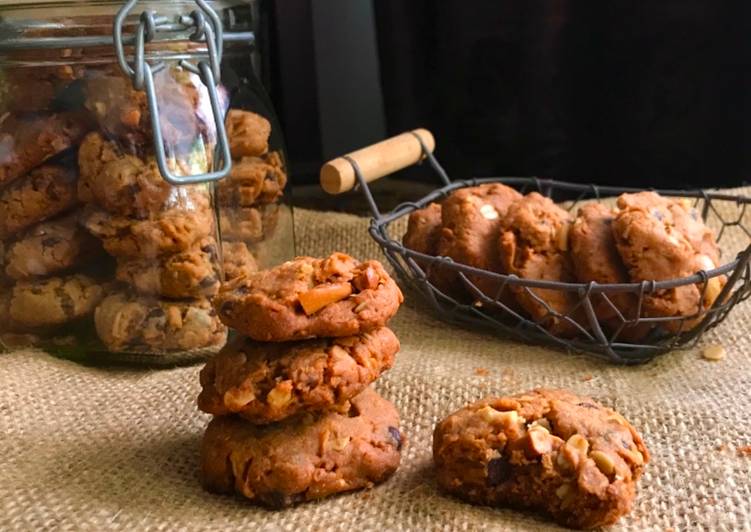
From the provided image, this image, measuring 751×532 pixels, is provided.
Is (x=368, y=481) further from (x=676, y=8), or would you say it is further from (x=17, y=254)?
(x=676, y=8)

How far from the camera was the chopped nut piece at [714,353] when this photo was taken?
106cm

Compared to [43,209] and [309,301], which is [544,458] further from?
[43,209]

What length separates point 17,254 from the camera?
1.00 meters

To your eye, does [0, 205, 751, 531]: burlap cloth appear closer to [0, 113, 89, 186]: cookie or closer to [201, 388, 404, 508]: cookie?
[201, 388, 404, 508]: cookie

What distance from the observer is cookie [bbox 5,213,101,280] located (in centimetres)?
100

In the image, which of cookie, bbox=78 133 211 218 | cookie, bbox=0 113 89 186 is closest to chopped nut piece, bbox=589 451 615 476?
cookie, bbox=78 133 211 218

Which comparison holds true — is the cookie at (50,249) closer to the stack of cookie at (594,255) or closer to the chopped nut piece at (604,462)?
the stack of cookie at (594,255)

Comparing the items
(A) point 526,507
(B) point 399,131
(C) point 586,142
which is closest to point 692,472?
(A) point 526,507

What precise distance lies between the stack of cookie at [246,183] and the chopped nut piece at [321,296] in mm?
412

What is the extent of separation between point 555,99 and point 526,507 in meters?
0.93

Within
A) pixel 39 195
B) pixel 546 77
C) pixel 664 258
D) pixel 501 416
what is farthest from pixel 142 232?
pixel 546 77

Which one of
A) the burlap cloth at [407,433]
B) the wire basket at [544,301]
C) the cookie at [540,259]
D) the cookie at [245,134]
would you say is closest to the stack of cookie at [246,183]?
the cookie at [245,134]

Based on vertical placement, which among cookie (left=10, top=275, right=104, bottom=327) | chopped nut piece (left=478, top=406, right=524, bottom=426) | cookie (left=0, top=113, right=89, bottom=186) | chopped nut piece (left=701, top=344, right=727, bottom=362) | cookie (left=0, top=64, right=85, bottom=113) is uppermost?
cookie (left=0, top=64, right=85, bottom=113)

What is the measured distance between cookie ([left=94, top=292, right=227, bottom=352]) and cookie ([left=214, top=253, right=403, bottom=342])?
10.0 inches
